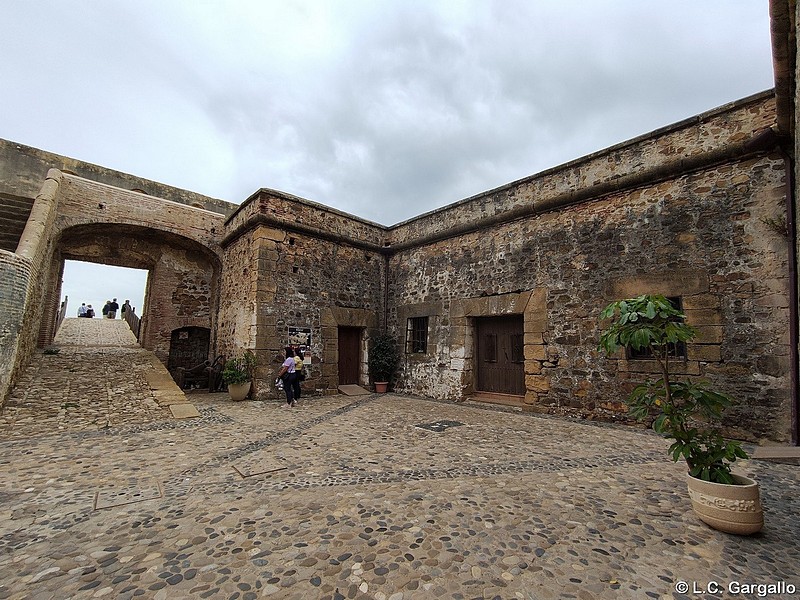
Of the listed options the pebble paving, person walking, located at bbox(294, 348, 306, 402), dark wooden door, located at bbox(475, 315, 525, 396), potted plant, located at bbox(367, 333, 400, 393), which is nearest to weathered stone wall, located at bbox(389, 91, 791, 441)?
dark wooden door, located at bbox(475, 315, 525, 396)

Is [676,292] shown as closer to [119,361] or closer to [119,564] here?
[119,564]

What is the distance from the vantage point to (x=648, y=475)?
3889 mm

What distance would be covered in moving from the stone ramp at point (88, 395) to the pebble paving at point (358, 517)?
0.38 feet

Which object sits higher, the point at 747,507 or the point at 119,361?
the point at 119,361

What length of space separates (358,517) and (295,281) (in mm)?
7258

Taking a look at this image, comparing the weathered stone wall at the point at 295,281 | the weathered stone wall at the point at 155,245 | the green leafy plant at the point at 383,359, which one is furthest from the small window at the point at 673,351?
the weathered stone wall at the point at 155,245

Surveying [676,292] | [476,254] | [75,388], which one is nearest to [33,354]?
[75,388]

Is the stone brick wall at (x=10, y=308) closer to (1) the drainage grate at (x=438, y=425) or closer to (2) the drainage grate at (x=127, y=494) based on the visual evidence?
(2) the drainage grate at (x=127, y=494)

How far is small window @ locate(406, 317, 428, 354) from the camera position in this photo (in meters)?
10.2

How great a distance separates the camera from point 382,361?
34.1 feet

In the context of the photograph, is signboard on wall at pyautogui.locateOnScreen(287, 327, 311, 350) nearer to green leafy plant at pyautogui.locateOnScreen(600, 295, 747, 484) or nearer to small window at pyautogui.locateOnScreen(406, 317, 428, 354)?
small window at pyautogui.locateOnScreen(406, 317, 428, 354)

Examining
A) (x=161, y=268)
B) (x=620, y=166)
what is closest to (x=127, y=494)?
(x=620, y=166)

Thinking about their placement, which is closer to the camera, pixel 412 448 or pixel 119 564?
pixel 119 564

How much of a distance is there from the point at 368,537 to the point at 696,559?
2.18 m
